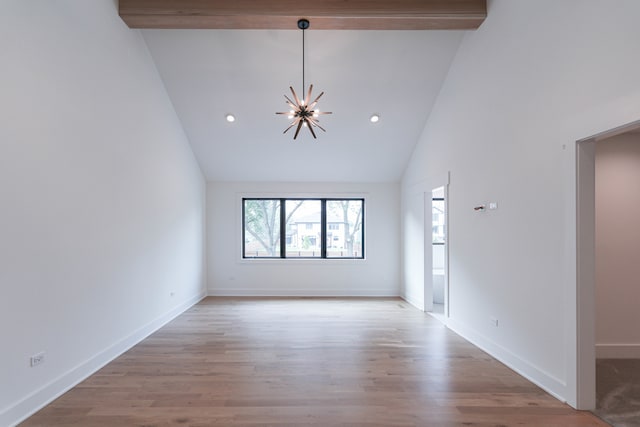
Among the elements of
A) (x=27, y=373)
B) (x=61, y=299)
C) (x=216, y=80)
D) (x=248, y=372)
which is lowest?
(x=248, y=372)

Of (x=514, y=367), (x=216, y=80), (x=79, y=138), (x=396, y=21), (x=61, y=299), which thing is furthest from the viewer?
(x=216, y=80)

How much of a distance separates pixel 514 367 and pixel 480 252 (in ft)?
4.07

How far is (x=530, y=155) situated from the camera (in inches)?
129

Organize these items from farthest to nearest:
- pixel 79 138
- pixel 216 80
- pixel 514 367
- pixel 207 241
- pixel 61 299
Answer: pixel 207 241
pixel 216 80
pixel 514 367
pixel 79 138
pixel 61 299

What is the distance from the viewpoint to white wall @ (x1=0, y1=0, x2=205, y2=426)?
254cm

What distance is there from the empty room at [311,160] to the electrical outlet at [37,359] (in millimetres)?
16

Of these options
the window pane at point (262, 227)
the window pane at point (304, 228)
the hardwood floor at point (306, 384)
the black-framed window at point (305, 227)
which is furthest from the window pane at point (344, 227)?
the hardwood floor at point (306, 384)

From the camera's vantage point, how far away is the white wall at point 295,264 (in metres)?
7.33

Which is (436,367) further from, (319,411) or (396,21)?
(396,21)

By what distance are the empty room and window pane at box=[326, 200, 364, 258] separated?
1262 millimetres

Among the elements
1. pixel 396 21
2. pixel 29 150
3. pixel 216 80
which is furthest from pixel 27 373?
pixel 396 21

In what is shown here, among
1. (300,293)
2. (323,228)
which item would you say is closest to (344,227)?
(323,228)

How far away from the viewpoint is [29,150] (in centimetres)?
267

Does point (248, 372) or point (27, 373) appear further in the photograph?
point (248, 372)
